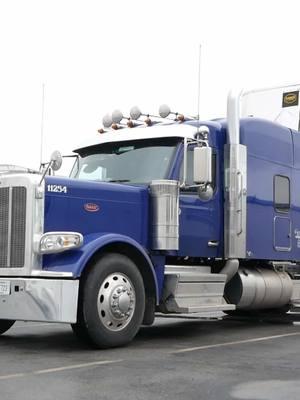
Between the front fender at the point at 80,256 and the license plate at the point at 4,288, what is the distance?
47 centimetres

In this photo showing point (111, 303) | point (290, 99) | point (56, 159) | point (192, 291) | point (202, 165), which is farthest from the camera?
point (290, 99)

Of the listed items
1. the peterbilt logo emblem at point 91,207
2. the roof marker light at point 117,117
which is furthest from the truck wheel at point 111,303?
the roof marker light at point 117,117

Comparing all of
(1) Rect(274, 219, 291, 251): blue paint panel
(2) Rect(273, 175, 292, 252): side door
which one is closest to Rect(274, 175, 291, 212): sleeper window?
(2) Rect(273, 175, 292, 252): side door

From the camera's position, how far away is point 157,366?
6.85m

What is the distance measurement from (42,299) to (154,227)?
6.37 ft

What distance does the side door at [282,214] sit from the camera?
1076 cm

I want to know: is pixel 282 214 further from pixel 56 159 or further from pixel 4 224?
pixel 4 224

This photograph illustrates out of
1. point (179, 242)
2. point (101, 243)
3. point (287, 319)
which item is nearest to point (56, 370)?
point (101, 243)

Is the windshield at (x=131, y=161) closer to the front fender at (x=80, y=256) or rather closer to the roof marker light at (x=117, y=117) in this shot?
the roof marker light at (x=117, y=117)

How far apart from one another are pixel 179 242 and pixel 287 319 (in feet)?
12.1

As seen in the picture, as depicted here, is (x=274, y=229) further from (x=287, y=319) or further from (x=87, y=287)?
(x=87, y=287)

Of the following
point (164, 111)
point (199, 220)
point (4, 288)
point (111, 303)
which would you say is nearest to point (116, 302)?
point (111, 303)

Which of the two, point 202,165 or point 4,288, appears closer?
point 4,288

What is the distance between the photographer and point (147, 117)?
10.2m
